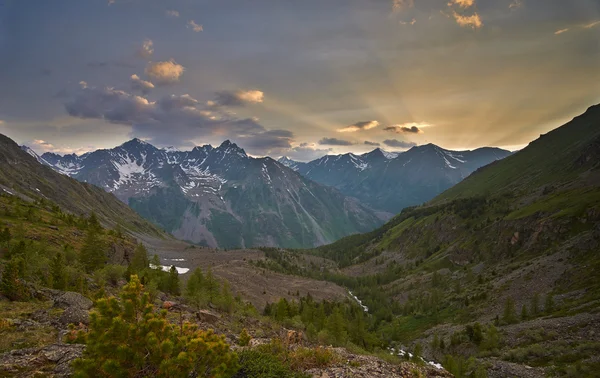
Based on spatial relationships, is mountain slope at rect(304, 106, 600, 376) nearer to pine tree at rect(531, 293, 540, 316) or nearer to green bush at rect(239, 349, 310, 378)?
pine tree at rect(531, 293, 540, 316)

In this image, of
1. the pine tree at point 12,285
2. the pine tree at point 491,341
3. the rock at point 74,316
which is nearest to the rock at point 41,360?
the rock at point 74,316

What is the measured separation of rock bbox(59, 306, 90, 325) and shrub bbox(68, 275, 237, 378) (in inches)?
695

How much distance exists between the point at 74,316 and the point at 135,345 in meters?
20.8

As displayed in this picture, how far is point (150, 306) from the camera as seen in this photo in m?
15.8

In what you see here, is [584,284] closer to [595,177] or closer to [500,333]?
[500,333]

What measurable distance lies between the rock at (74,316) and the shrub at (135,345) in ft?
57.9

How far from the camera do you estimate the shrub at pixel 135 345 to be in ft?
46.5

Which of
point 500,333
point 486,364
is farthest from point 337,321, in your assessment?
point 500,333

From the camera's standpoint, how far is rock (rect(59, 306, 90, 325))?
2920 centimetres

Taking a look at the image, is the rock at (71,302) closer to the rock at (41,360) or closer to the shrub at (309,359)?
the rock at (41,360)

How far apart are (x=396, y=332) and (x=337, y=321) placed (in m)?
67.2

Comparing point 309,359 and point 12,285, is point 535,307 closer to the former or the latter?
point 309,359

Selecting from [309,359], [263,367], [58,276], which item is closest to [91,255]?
[58,276]

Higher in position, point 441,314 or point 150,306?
point 150,306
